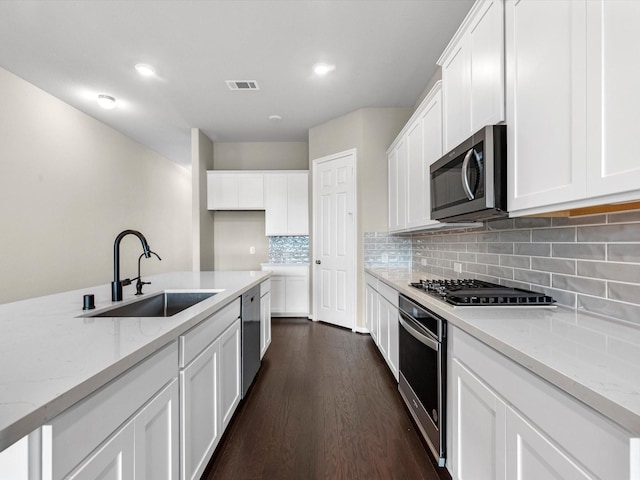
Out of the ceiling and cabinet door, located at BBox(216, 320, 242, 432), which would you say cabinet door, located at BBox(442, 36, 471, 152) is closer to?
the ceiling

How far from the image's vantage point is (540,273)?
1.59 m

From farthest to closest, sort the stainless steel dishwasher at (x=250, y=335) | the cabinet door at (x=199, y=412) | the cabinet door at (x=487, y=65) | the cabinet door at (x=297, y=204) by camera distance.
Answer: the cabinet door at (x=297, y=204) → the stainless steel dishwasher at (x=250, y=335) → the cabinet door at (x=487, y=65) → the cabinet door at (x=199, y=412)

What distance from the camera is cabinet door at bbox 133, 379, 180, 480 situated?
0.95m

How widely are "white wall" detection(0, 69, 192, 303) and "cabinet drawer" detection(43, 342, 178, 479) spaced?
11.2ft

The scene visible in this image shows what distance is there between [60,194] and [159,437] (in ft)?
13.4

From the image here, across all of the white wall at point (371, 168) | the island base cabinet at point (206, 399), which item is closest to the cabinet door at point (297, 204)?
the white wall at point (371, 168)

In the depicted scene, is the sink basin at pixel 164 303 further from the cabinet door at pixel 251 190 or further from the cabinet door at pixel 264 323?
the cabinet door at pixel 251 190

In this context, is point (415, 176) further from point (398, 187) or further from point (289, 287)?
point (289, 287)

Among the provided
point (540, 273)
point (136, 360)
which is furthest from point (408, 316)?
point (136, 360)

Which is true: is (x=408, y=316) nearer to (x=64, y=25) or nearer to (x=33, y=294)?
(x=64, y=25)

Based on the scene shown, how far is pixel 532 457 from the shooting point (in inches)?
33.5

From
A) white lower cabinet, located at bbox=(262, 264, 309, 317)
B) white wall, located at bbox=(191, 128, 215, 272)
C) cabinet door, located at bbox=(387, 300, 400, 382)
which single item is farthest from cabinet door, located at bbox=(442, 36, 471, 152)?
white wall, located at bbox=(191, 128, 215, 272)

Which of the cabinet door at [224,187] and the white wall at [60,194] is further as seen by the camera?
the cabinet door at [224,187]

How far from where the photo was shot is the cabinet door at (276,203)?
5.12 m
